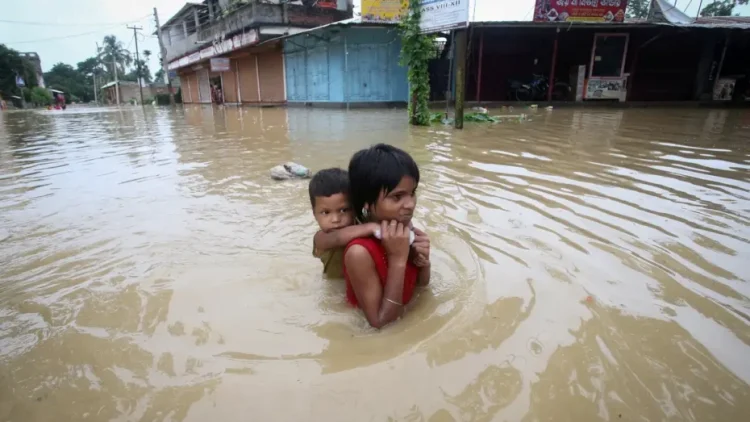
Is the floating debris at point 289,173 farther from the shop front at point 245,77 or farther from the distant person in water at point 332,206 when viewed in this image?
the shop front at point 245,77

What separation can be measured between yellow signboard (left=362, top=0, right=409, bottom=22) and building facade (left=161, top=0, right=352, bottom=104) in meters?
5.23

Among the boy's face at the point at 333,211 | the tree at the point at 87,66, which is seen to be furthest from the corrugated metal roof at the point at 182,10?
the tree at the point at 87,66

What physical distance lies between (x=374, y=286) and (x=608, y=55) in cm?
1785

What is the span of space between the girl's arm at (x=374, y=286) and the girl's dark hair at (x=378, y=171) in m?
0.24

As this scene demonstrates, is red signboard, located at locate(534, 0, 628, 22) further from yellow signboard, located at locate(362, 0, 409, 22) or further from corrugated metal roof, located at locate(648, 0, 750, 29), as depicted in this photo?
yellow signboard, located at locate(362, 0, 409, 22)

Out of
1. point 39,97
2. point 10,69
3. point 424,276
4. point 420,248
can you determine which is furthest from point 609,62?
point 39,97

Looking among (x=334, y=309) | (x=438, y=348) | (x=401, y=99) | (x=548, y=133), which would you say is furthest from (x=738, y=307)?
(x=401, y=99)

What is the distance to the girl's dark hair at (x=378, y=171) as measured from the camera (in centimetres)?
162

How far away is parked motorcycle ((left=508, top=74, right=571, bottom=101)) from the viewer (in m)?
16.1

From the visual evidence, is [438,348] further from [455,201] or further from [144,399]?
[455,201]

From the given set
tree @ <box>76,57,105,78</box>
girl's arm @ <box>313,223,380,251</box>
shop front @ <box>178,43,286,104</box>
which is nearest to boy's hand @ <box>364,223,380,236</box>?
girl's arm @ <box>313,223,380,251</box>

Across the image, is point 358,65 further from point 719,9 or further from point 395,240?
point 719,9

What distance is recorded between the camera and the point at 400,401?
4.43ft

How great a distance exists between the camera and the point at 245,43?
70.3 ft
